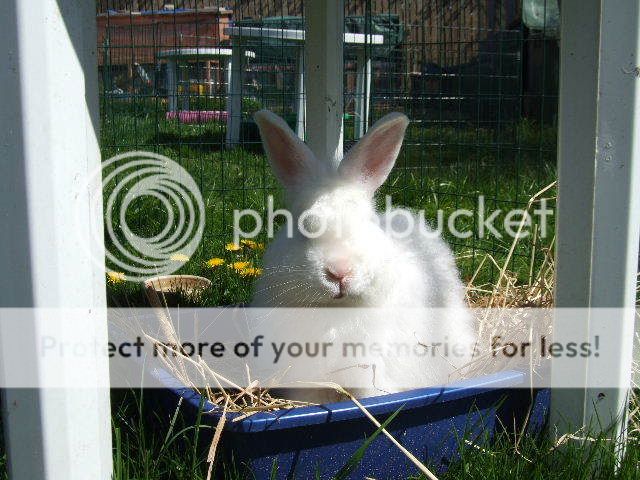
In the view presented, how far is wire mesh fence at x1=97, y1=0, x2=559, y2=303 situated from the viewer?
3254 millimetres

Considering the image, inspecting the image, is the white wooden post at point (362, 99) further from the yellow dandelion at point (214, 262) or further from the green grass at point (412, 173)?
the yellow dandelion at point (214, 262)

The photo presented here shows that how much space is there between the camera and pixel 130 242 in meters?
3.18

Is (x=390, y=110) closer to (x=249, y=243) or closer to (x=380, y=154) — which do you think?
(x=249, y=243)

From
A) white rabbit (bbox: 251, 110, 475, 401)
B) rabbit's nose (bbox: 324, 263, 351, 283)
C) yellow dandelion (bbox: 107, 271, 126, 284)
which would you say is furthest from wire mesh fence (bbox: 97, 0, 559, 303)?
rabbit's nose (bbox: 324, 263, 351, 283)

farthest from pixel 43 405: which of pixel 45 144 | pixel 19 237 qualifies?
pixel 45 144

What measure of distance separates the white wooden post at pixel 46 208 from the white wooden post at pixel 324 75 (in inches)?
48.5

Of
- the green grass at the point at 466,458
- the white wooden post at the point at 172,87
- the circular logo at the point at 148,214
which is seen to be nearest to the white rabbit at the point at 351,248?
the green grass at the point at 466,458

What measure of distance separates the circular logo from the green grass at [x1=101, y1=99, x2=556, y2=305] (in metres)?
0.03

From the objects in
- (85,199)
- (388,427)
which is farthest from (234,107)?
→ (85,199)

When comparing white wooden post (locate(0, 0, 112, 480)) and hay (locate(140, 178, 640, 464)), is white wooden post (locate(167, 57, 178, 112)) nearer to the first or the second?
hay (locate(140, 178, 640, 464))

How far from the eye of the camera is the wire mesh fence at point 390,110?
10.7 feet

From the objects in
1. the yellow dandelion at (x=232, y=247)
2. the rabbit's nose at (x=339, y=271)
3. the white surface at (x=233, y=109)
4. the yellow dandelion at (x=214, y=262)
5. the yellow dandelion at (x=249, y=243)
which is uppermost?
the white surface at (x=233, y=109)

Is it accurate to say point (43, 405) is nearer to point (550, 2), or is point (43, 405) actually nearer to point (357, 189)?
point (357, 189)

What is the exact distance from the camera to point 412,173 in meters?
3.56
